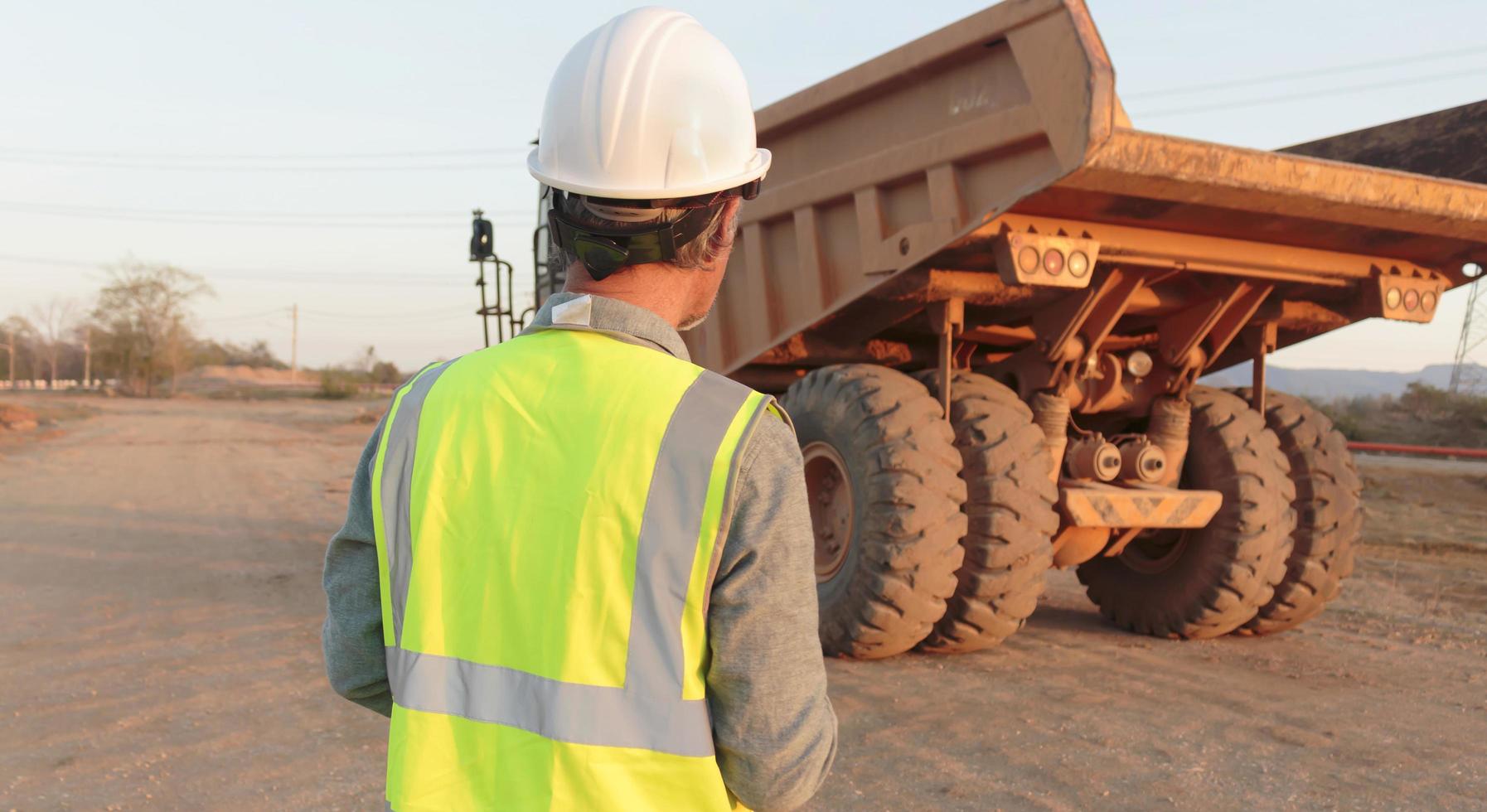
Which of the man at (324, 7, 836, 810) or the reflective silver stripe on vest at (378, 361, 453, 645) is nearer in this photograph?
the man at (324, 7, 836, 810)

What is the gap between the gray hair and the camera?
1.42 metres

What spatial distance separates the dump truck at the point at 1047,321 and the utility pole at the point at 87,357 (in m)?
60.6

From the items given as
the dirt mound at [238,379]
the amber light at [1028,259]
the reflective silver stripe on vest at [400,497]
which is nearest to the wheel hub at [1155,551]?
the amber light at [1028,259]

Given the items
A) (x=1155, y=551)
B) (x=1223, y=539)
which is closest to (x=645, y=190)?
(x=1223, y=539)

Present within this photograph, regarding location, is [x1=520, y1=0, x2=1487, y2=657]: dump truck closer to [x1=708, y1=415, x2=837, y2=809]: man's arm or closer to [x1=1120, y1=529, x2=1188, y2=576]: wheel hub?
[x1=1120, y1=529, x2=1188, y2=576]: wheel hub

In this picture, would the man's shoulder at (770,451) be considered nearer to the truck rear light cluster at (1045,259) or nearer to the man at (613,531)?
the man at (613,531)

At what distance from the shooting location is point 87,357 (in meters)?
59.2

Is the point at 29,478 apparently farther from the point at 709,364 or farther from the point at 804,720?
the point at 804,720

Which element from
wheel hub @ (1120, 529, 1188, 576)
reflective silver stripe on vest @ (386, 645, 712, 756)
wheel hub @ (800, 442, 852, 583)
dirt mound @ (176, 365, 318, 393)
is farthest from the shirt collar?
dirt mound @ (176, 365, 318, 393)

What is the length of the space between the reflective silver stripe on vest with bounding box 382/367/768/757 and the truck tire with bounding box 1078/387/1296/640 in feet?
16.7

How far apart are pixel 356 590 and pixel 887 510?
355 centimetres

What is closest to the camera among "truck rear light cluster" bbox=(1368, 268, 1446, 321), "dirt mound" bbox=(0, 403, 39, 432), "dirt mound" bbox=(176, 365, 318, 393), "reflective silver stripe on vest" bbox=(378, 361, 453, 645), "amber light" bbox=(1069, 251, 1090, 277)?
"reflective silver stripe on vest" bbox=(378, 361, 453, 645)

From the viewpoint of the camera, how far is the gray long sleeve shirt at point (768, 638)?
125 cm

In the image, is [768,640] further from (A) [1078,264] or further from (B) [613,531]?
(A) [1078,264]
